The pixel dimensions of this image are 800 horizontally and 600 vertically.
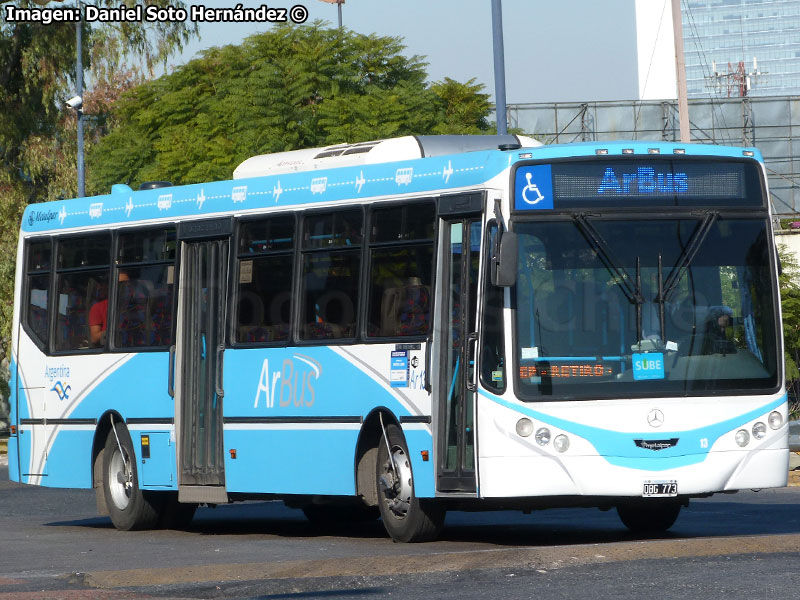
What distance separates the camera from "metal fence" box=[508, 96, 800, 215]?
230 feet

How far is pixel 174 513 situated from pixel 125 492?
0.51 meters

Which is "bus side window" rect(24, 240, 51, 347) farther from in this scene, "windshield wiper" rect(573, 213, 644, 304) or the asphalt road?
"windshield wiper" rect(573, 213, 644, 304)

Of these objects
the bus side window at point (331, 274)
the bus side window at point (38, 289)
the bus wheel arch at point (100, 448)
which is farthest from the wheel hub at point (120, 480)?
the bus side window at point (331, 274)

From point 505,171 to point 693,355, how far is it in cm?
188

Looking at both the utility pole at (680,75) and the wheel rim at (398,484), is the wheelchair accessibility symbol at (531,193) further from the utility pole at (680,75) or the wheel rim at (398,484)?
the utility pole at (680,75)

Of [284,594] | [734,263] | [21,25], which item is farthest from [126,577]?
[21,25]

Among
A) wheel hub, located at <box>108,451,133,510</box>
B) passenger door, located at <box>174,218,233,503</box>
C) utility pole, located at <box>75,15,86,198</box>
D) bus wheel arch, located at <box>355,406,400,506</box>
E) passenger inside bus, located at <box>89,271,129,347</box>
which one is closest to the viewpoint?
bus wheel arch, located at <box>355,406,400,506</box>

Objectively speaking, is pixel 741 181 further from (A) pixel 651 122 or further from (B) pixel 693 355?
(A) pixel 651 122

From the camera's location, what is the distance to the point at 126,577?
10.4 m

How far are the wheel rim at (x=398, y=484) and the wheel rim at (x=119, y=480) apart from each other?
12.6 ft

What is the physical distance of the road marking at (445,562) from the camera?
33.5 feet

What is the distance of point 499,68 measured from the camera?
77.1 ft

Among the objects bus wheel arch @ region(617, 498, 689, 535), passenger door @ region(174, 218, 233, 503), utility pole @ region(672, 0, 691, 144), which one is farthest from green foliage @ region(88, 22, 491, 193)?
bus wheel arch @ region(617, 498, 689, 535)

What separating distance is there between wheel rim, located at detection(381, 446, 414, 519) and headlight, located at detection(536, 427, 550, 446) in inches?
48.0
